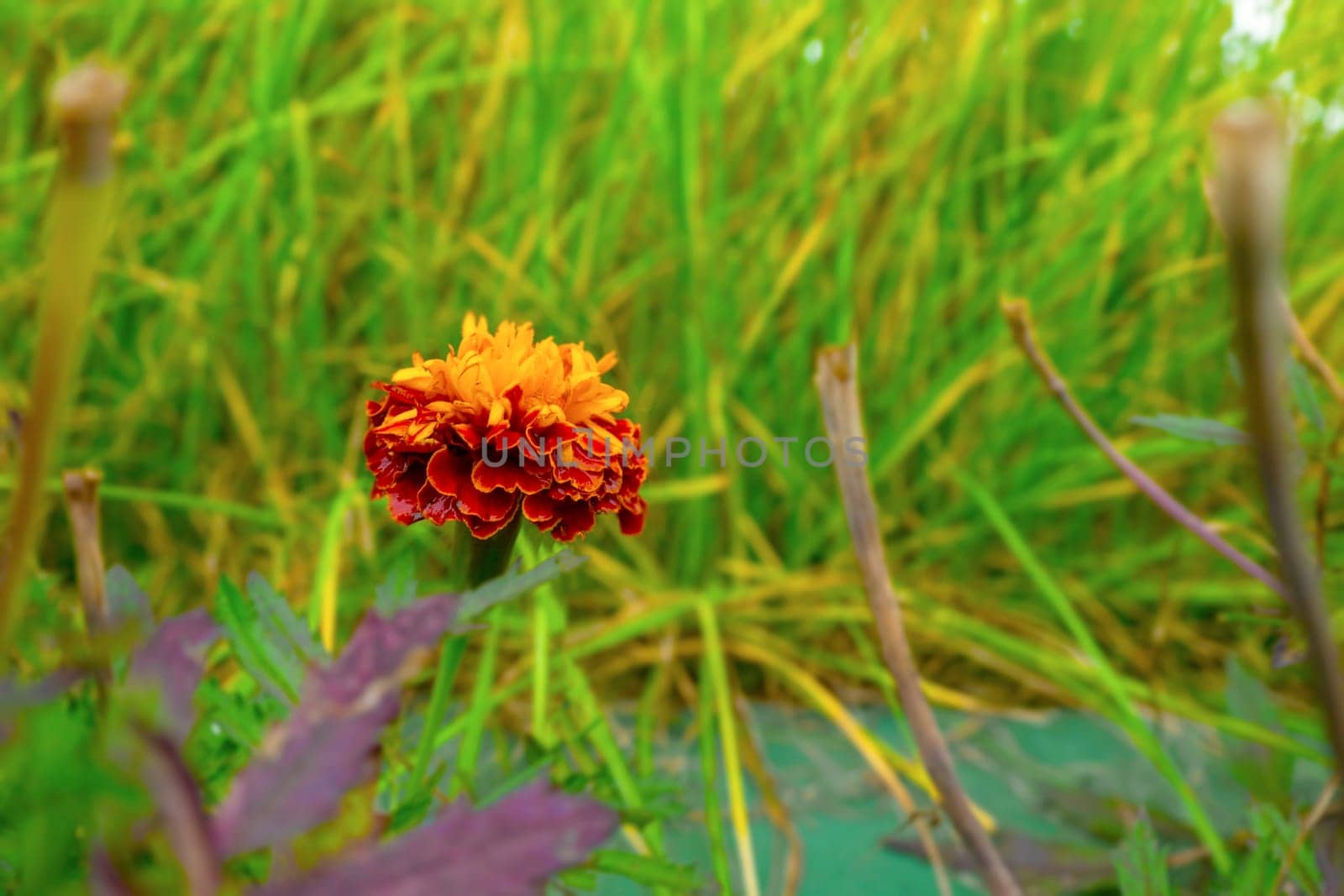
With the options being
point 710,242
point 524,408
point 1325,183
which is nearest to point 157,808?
point 524,408

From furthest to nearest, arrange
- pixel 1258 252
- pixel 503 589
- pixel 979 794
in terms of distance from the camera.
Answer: pixel 979 794 → pixel 503 589 → pixel 1258 252

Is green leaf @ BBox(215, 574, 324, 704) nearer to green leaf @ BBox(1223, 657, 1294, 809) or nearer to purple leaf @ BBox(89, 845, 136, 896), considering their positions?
purple leaf @ BBox(89, 845, 136, 896)

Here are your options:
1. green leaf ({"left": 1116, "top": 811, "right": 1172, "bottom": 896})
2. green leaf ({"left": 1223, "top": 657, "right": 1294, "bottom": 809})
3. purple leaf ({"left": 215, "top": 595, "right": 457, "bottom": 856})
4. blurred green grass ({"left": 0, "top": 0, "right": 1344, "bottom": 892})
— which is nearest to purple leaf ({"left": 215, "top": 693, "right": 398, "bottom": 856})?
purple leaf ({"left": 215, "top": 595, "right": 457, "bottom": 856})

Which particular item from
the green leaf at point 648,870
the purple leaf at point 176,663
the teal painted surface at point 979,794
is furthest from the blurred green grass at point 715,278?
the purple leaf at point 176,663

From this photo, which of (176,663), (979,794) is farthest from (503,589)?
(979,794)

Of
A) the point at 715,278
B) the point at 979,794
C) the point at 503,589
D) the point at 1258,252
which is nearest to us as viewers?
the point at 1258,252

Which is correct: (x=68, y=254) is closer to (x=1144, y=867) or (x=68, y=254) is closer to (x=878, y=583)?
(x=878, y=583)

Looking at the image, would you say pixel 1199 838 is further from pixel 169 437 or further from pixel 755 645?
pixel 169 437
